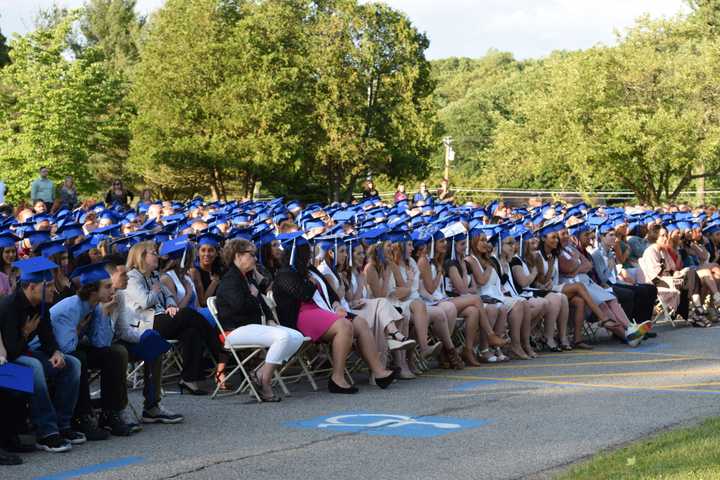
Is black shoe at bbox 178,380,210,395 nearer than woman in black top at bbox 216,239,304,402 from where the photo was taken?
No

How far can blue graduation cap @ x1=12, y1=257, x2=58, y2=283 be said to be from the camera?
794 cm

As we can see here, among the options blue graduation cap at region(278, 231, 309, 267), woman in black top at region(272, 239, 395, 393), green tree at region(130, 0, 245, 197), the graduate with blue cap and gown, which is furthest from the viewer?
green tree at region(130, 0, 245, 197)

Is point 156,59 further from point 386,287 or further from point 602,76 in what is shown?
point 386,287

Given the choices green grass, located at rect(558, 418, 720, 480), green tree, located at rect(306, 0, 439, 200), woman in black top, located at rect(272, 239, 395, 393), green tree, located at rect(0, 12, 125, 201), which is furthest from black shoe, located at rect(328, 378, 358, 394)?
green tree, located at rect(306, 0, 439, 200)

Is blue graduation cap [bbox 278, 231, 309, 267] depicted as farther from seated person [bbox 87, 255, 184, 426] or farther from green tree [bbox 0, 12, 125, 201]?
green tree [bbox 0, 12, 125, 201]

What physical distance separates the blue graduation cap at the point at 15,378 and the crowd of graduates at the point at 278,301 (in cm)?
1

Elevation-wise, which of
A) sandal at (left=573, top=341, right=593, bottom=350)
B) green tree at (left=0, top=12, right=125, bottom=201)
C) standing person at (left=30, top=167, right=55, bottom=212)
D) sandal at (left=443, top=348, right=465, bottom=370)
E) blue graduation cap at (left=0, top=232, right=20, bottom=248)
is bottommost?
sandal at (left=573, top=341, right=593, bottom=350)

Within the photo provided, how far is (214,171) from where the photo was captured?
155 feet

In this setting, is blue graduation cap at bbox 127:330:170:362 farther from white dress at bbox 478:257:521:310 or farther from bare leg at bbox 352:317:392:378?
white dress at bbox 478:257:521:310

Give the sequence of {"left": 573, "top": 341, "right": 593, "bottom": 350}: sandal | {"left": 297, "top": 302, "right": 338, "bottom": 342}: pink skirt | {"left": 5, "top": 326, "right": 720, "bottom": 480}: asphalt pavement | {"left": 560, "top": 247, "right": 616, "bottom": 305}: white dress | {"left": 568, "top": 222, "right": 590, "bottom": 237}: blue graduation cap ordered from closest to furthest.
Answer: {"left": 5, "top": 326, "right": 720, "bottom": 480}: asphalt pavement, {"left": 297, "top": 302, "right": 338, "bottom": 342}: pink skirt, {"left": 573, "top": 341, "right": 593, "bottom": 350}: sandal, {"left": 560, "top": 247, "right": 616, "bottom": 305}: white dress, {"left": 568, "top": 222, "right": 590, "bottom": 237}: blue graduation cap

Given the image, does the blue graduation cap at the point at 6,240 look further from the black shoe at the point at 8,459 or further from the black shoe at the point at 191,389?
the black shoe at the point at 8,459

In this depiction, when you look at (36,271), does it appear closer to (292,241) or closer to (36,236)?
(292,241)

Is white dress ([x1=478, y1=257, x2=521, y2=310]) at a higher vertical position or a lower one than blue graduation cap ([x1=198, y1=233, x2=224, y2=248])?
lower

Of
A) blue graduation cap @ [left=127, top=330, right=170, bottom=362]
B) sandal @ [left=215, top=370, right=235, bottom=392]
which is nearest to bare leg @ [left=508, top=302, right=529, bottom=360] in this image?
sandal @ [left=215, top=370, right=235, bottom=392]
